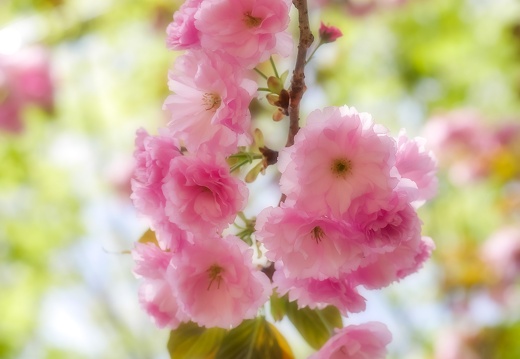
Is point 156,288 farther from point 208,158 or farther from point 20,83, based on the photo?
point 20,83

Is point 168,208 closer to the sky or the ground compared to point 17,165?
closer to the sky

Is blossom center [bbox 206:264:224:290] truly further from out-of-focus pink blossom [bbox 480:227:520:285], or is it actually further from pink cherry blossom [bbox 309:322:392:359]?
out-of-focus pink blossom [bbox 480:227:520:285]

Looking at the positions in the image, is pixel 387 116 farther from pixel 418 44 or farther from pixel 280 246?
pixel 280 246

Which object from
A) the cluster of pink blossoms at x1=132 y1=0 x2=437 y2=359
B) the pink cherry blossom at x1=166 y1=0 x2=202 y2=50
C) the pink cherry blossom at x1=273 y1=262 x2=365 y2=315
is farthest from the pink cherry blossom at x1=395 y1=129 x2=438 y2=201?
the pink cherry blossom at x1=166 y1=0 x2=202 y2=50

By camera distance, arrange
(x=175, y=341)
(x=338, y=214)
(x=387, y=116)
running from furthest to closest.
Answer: (x=387, y=116) < (x=175, y=341) < (x=338, y=214)

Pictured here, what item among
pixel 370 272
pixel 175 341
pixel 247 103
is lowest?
pixel 175 341

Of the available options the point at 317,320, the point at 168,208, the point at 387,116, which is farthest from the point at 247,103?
the point at 387,116

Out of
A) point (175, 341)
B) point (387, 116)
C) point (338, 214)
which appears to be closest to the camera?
point (338, 214)
